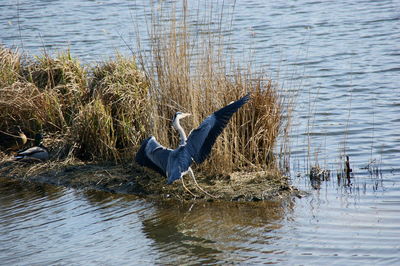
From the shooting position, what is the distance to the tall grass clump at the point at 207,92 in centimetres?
709

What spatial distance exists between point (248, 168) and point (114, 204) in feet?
5.15

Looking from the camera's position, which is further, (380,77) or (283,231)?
(380,77)

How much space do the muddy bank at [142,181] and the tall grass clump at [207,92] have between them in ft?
0.87

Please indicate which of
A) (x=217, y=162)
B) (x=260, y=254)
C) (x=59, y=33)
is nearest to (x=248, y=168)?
(x=217, y=162)

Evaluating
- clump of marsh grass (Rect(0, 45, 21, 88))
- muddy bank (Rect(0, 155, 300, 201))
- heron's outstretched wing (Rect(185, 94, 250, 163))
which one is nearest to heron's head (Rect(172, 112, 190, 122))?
heron's outstretched wing (Rect(185, 94, 250, 163))

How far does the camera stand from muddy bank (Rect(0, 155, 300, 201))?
21.7ft

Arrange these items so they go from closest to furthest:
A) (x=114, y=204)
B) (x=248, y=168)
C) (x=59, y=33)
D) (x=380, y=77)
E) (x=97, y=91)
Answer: (x=114, y=204)
(x=248, y=168)
(x=97, y=91)
(x=380, y=77)
(x=59, y=33)

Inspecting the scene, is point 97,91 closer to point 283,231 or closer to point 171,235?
point 171,235

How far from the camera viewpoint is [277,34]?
14.1m

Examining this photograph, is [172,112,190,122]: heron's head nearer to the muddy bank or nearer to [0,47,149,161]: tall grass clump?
the muddy bank

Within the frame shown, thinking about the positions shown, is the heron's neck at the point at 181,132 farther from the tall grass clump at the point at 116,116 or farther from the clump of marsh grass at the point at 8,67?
the clump of marsh grass at the point at 8,67

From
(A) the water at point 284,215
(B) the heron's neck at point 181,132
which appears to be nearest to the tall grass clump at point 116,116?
(A) the water at point 284,215

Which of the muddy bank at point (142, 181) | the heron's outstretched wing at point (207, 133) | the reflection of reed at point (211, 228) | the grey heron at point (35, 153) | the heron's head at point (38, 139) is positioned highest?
the heron's outstretched wing at point (207, 133)

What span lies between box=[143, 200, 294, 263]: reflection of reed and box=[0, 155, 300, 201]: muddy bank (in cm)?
17
